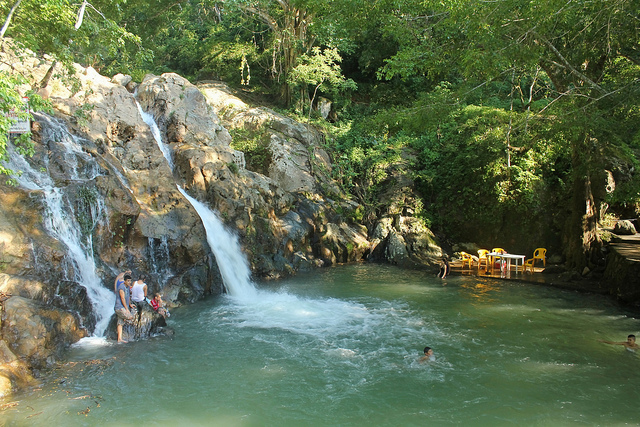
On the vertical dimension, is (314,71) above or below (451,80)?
below

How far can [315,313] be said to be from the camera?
11.3m

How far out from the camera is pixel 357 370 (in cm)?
775

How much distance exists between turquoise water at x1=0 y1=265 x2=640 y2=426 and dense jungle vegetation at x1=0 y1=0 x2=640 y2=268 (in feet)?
14.9

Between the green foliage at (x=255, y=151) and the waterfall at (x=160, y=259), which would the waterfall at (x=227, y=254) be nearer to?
the waterfall at (x=160, y=259)

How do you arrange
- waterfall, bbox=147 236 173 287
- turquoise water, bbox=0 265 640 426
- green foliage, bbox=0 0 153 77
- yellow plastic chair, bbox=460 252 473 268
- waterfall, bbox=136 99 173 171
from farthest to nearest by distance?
1. yellow plastic chair, bbox=460 252 473 268
2. waterfall, bbox=136 99 173 171
3. waterfall, bbox=147 236 173 287
4. green foliage, bbox=0 0 153 77
5. turquoise water, bbox=0 265 640 426

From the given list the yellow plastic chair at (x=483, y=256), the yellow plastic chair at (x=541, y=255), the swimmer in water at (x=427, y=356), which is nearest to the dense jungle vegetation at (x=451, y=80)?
the yellow plastic chair at (x=541, y=255)

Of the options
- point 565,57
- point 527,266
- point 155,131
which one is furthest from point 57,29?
point 527,266

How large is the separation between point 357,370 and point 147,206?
7.91 metres

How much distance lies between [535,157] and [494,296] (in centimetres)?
805

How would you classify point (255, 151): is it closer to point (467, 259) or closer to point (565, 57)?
point (467, 259)

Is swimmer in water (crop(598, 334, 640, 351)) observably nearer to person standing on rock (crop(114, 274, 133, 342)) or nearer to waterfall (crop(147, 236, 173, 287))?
person standing on rock (crop(114, 274, 133, 342))

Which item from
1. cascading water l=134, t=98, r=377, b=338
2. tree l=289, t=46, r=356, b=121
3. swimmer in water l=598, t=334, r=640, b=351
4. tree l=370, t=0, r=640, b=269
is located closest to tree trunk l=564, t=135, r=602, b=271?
tree l=370, t=0, r=640, b=269

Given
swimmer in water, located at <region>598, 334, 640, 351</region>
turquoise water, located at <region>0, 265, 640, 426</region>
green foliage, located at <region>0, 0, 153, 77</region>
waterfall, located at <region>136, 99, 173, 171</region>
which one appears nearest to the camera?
turquoise water, located at <region>0, 265, 640, 426</region>

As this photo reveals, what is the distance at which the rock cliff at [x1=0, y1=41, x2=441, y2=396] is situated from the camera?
8.65 meters
